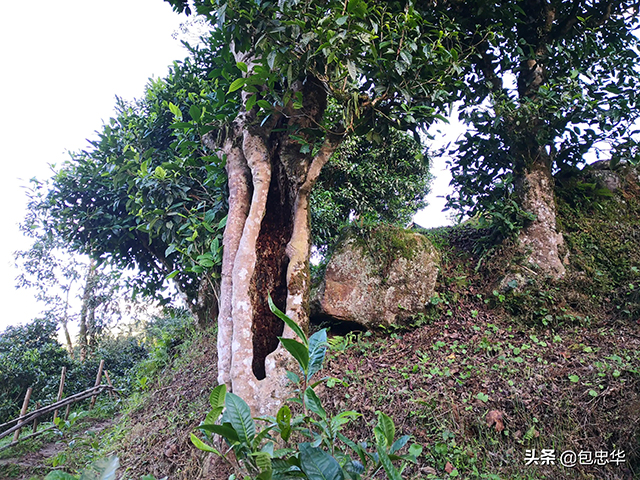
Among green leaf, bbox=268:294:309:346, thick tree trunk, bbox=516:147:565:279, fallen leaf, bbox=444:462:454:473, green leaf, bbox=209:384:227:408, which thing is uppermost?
thick tree trunk, bbox=516:147:565:279

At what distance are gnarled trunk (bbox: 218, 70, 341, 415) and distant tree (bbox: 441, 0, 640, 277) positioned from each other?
2271mm

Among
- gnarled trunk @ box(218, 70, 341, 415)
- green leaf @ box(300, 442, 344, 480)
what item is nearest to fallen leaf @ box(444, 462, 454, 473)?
gnarled trunk @ box(218, 70, 341, 415)

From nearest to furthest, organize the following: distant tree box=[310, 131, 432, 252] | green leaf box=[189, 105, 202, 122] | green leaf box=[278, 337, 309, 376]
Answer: green leaf box=[278, 337, 309, 376] < green leaf box=[189, 105, 202, 122] < distant tree box=[310, 131, 432, 252]

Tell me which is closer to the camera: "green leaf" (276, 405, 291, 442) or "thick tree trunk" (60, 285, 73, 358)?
"green leaf" (276, 405, 291, 442)

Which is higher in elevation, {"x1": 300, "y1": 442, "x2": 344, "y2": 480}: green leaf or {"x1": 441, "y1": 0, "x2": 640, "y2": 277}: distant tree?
{"x1": 441, "y1": 0, "x2": 640, "y2": 277}: distant tree

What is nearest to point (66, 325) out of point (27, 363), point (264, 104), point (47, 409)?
point (27, 363)

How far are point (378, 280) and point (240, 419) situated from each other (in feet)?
12.2

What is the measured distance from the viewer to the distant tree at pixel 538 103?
174 inches

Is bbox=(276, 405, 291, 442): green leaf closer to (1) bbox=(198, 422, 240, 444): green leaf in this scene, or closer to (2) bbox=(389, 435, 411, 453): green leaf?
(1) bbox=(198, 422, 240, 444): green leaf

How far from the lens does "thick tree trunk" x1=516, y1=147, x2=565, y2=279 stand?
448 centimetres

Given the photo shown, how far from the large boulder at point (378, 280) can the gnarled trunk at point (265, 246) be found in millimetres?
909

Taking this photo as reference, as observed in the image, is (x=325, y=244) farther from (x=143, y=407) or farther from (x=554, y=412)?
(x=554, y=412)

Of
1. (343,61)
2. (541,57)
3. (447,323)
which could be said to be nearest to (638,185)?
(541,57)

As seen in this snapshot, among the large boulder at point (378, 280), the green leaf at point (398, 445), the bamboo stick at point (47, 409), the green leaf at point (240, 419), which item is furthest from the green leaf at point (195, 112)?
the bamboo stick at point (47, 409)
